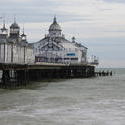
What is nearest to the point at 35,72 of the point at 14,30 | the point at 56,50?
the point at 14,30

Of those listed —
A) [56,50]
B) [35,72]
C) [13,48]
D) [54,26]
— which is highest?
[54,26]

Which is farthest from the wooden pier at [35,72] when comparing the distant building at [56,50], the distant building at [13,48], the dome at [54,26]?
the dome at [54,26]

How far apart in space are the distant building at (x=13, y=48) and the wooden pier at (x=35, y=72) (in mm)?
2697

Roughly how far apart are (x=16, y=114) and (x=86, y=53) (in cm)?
11999

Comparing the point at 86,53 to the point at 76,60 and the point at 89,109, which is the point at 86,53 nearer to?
the point at 76,60

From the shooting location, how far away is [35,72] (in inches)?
2879

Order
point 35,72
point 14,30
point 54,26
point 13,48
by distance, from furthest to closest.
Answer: point 54,26 < point 14,30 < point 13,48 < point 35,72

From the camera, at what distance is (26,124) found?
2192 cm

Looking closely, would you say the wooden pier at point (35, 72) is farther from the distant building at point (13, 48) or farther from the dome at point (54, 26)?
the dome at point (54, 26)

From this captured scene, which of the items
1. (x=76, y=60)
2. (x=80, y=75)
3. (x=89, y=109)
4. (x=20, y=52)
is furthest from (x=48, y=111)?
(x=76, y=60)

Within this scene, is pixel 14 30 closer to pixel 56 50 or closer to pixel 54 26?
pixel 56 50

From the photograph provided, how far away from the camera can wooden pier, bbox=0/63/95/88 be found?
51.8 m

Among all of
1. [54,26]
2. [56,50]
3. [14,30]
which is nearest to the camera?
[14,30]

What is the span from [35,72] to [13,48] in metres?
7.96
